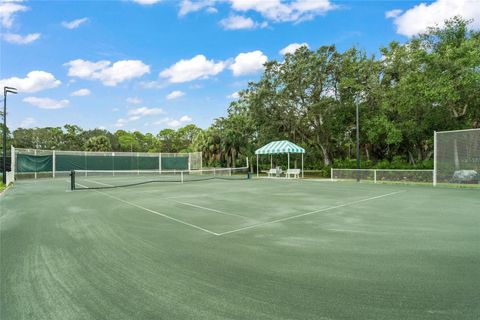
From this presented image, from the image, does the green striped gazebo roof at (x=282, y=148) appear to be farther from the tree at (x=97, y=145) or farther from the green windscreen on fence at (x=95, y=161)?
the tree at (x=97, y=145)

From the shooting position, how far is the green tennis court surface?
3.18 metres

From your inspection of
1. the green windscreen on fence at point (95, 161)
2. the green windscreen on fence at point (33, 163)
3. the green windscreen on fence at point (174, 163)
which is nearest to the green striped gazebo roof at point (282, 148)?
the green windscreen on fence at point (95, 161)

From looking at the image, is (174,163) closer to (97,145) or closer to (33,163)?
(33,163)

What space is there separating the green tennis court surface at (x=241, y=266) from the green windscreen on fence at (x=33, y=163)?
21516mm

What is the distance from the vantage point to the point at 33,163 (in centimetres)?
2670

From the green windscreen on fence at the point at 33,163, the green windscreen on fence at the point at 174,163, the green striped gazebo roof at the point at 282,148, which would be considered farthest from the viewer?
the green windscreen on fence at the point at 174,163

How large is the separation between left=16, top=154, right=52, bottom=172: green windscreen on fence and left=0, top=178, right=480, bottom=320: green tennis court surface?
70.6 feet

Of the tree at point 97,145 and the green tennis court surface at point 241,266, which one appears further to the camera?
the tree at point 97,145

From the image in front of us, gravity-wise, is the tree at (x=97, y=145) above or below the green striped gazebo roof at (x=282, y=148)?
above

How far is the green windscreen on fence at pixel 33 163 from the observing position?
1017 inches

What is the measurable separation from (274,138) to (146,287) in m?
30.2

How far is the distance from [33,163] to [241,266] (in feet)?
97.3

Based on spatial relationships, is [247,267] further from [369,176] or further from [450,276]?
[369,176]

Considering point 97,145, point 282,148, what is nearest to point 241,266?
point 282,148
